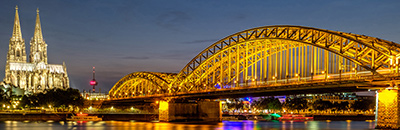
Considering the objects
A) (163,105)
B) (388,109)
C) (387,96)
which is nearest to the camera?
(388,109)

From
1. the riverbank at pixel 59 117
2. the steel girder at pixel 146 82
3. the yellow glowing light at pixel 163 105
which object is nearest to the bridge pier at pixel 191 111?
the yellow glowing light at pixel 163 105

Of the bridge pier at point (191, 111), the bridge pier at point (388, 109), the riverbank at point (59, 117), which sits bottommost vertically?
the riverbank at point (59, 117)

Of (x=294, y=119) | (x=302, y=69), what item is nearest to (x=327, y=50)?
(x=302, y=69)

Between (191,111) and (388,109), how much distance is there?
5440 cm

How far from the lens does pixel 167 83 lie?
113 m

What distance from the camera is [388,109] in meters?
54.7

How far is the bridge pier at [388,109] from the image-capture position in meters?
53.5

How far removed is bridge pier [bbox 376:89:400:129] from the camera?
53.5 metres

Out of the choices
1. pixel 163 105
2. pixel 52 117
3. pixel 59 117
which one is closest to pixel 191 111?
pixel 163 105

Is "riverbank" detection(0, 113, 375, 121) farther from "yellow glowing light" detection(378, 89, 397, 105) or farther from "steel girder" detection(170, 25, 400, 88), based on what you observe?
"yellow glowing light" detection(378, 89, 397, 105)

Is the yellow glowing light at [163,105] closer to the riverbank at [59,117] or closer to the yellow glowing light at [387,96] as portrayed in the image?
the riverbank at [59,117]

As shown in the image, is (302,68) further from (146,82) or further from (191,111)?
Result: (146,82)

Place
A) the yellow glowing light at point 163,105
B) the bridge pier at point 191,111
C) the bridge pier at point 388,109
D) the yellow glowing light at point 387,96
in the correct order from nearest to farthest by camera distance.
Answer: the bridge pier at point 388,109 → the yellow glowing light at point 387,96 → the bridge pier at point 191,111 → the yellow glowing light at point 163,105

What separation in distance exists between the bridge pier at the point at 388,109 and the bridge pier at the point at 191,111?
50391 millimetres
